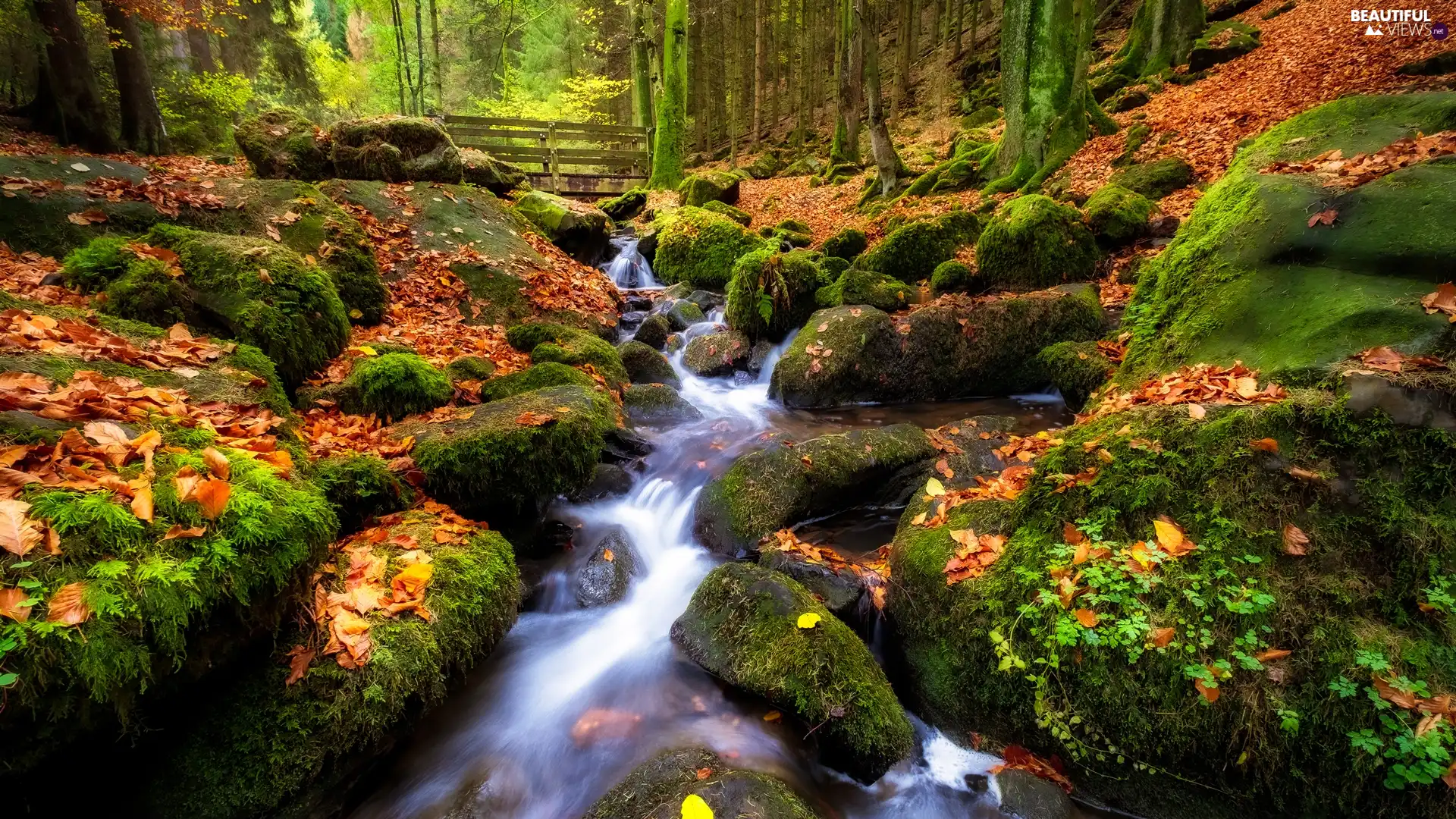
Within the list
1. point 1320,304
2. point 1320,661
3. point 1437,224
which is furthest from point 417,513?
point 1437,224

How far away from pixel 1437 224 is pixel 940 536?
3.64m

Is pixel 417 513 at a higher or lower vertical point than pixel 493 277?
lower

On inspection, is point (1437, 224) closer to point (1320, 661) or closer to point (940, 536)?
point (1320, 661)

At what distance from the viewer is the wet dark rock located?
16.2ft

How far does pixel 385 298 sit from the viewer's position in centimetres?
734

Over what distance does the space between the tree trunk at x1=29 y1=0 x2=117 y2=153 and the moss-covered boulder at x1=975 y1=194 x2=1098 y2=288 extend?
16.2 meters

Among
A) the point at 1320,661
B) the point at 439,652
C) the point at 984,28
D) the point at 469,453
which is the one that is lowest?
the point at 439,652

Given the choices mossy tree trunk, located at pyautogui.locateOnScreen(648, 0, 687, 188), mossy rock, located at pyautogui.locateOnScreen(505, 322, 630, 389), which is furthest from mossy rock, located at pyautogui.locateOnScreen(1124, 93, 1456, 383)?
mossy tree trunk, located at pyautogui.locateOnScreen(648, 0, 687, 188)

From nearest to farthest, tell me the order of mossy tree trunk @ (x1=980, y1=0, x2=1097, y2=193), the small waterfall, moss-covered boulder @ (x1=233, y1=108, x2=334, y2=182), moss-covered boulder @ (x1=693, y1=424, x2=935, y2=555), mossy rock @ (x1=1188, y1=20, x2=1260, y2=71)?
moss-covered boulder @ (x1=693, y1=424, x2=935, y2=555) < moss-covered boulder @ (x1=233, y1=108, x2=334, y2=182) < mossy tree trunk @ (x1=980, y1=0, x2=1097, y2=193) < the small waterfall < mossy rock @ (x1=1188, y1=20, x2=1260, y2=71)

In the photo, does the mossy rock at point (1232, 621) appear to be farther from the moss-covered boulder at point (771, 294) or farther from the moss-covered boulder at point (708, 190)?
the moss-covered boulder at point (708, 190)

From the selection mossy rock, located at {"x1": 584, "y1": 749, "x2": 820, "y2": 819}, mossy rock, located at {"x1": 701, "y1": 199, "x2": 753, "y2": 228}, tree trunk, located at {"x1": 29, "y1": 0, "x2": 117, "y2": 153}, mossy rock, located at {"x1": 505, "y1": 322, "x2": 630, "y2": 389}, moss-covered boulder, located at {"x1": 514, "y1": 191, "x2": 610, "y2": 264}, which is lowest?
mossy rock, located at {"x1": 584, "y1": 749, "x2": 820, "y2": 819}

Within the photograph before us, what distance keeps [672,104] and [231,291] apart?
17276mm

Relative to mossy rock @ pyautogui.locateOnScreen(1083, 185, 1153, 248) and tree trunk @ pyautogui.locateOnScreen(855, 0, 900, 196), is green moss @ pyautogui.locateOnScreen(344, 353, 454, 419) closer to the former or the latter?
mossy rock @ pyautogui.locateOnScreen(1083, 185, 1153, 248)

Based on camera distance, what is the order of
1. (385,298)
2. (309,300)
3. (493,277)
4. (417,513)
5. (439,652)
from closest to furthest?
(439,652), (417,513), (309,300), (385,298), (493,277)
